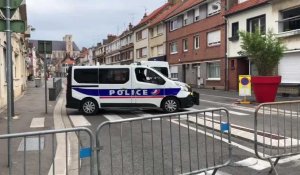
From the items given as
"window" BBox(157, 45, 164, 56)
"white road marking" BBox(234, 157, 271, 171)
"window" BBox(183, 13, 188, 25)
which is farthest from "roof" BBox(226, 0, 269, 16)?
"white road marking" BBox(234, 157, 271, 171)

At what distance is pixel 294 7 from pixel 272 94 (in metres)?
7.67

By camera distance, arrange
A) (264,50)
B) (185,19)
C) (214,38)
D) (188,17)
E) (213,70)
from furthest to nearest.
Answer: (185,19) → (188,17) → (213,70) → (214,38) → (264,50)

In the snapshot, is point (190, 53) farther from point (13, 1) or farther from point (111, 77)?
point (13, 1)

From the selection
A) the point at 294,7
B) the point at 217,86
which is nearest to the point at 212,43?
the point at 217,86

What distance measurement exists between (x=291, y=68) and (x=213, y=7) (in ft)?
41.4

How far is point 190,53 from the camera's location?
137 feet

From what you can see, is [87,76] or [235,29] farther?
[235,29]

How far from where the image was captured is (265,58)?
65.0 ft

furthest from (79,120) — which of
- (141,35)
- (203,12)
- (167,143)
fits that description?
(141,35)

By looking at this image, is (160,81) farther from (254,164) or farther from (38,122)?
(254,164)

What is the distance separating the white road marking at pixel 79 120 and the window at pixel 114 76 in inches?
62.3

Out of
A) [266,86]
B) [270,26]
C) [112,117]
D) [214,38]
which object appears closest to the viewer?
[112,117]

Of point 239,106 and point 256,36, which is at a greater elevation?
point 256,36

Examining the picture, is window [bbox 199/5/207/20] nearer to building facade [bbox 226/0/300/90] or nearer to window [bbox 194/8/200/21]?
window [bbox 194/8/200/21]
